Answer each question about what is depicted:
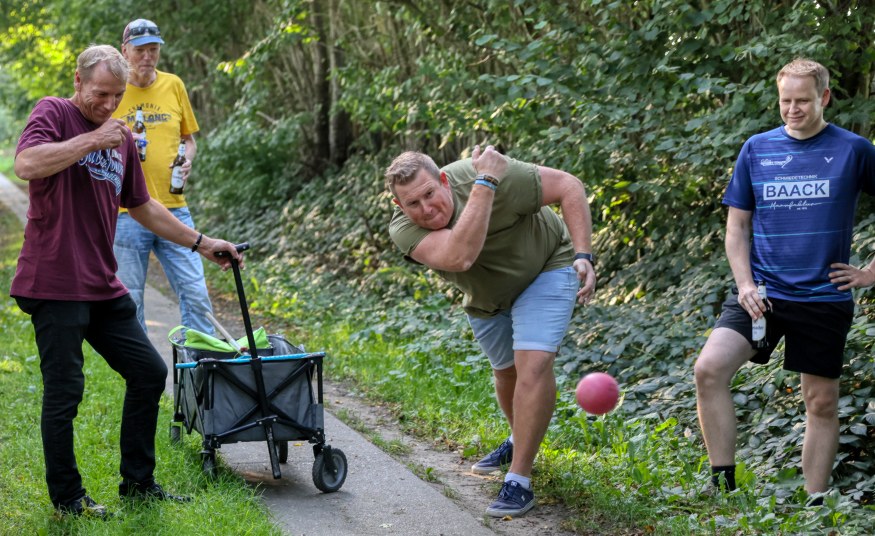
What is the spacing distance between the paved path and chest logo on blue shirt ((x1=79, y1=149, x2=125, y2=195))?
1.73 metres

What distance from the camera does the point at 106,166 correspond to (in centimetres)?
437

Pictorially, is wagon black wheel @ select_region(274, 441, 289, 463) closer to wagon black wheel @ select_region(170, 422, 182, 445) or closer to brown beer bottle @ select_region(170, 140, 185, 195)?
wagon black wheel @ select_region(170, 422, 182, 445)

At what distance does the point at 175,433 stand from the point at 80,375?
1.27 m

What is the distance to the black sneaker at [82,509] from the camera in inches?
171

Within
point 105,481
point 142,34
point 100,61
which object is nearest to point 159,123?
point 142,34

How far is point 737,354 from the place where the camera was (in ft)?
14.9

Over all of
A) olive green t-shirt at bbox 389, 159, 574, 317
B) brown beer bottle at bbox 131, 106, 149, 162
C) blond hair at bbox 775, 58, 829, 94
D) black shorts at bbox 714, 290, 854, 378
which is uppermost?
blond hair at bbox 775, 58, 829, 94

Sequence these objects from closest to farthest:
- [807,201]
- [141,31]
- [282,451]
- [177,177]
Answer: [807,201], [282,451], [141,31], [177,177]

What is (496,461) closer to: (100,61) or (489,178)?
(489,178)

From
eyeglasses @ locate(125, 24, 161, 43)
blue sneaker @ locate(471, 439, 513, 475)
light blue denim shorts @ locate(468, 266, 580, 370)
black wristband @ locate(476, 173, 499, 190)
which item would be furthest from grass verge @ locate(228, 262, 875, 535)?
eyeglasses @ locate(125, 24, 161, 43)

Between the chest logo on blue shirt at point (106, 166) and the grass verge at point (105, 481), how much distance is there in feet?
4.93

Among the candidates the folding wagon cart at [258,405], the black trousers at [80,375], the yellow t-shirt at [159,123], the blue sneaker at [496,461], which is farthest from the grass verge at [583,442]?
the yellow t-shirt at [159,123]

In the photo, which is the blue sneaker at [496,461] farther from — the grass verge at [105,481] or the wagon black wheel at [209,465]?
the wagon black wheel at [209,465]

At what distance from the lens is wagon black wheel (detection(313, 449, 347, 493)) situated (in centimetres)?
487
